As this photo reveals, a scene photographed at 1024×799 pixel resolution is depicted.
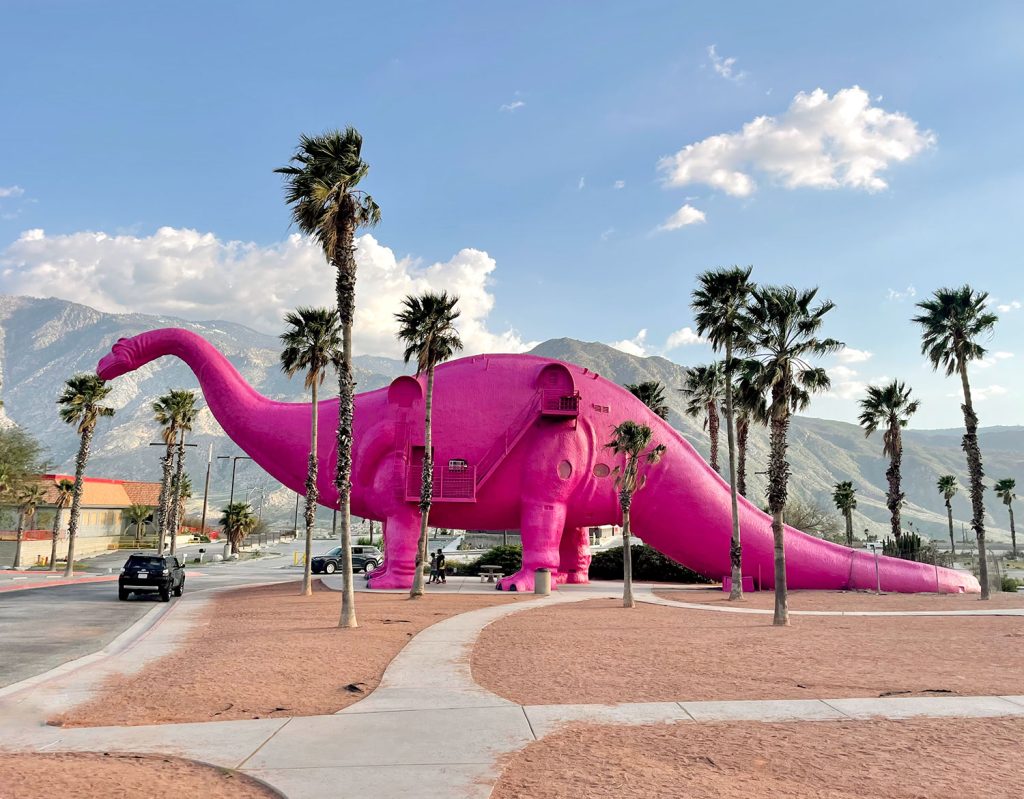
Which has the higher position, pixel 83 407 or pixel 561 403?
pixel 83 407

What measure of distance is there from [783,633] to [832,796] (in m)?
11.1

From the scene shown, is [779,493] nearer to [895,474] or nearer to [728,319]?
[728,319]

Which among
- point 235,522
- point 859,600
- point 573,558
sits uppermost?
point 235,522

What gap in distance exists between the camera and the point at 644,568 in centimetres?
3516

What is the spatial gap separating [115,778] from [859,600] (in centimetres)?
2286

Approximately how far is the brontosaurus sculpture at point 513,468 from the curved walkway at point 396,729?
1466 cm

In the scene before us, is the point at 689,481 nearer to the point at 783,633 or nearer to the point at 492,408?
the point at 492,408

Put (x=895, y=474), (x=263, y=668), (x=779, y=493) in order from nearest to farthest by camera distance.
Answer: (x=263, y=668)
(x=779, y=493)
(x=895, y=474)

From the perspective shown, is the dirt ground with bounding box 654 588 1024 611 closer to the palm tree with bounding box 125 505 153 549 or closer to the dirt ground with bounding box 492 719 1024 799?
the dirt ground with bounding box 492 719 1024 799

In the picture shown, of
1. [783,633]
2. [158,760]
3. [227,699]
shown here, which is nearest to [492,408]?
[783,633]

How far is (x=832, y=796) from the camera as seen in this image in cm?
591

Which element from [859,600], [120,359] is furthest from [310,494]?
[859,600]

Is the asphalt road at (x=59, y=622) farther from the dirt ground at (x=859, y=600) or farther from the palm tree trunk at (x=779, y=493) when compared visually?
the dirt ground at (x=859, y=600)

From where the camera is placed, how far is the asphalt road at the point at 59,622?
13.2 m
